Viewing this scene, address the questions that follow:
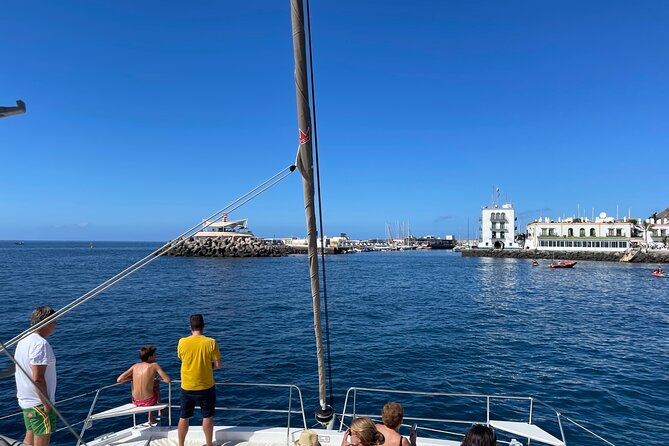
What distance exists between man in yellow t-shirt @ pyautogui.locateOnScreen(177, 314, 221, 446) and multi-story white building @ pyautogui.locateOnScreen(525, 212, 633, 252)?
114 m

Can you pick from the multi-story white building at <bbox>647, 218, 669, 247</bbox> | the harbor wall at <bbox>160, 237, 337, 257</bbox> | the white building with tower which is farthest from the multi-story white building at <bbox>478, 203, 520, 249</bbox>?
the harbor wall at <bbox>160, 237, 337, 257</bbox>

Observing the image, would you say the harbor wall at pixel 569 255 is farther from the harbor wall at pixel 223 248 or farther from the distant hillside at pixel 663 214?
the harbor wall at pixel 223 248

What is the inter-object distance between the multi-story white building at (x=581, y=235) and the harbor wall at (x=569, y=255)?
4.68 meters

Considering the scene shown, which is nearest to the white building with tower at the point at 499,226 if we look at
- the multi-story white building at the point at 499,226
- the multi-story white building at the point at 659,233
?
the multi-story white building at the point at 499,226

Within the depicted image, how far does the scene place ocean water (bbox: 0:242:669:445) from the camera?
1307cm

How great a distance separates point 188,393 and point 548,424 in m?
10.5

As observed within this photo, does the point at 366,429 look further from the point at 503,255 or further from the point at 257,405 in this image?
the point at 503,255

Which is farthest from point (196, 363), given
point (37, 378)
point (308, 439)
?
point (308, 439)

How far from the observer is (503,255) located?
108 m

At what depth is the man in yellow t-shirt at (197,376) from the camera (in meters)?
5.56

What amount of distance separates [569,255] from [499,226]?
22.7 metres

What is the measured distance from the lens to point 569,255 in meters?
97.4

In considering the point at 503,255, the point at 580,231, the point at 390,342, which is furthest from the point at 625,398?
the point at 580,231

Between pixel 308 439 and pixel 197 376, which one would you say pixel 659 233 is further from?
pixel 197 376
